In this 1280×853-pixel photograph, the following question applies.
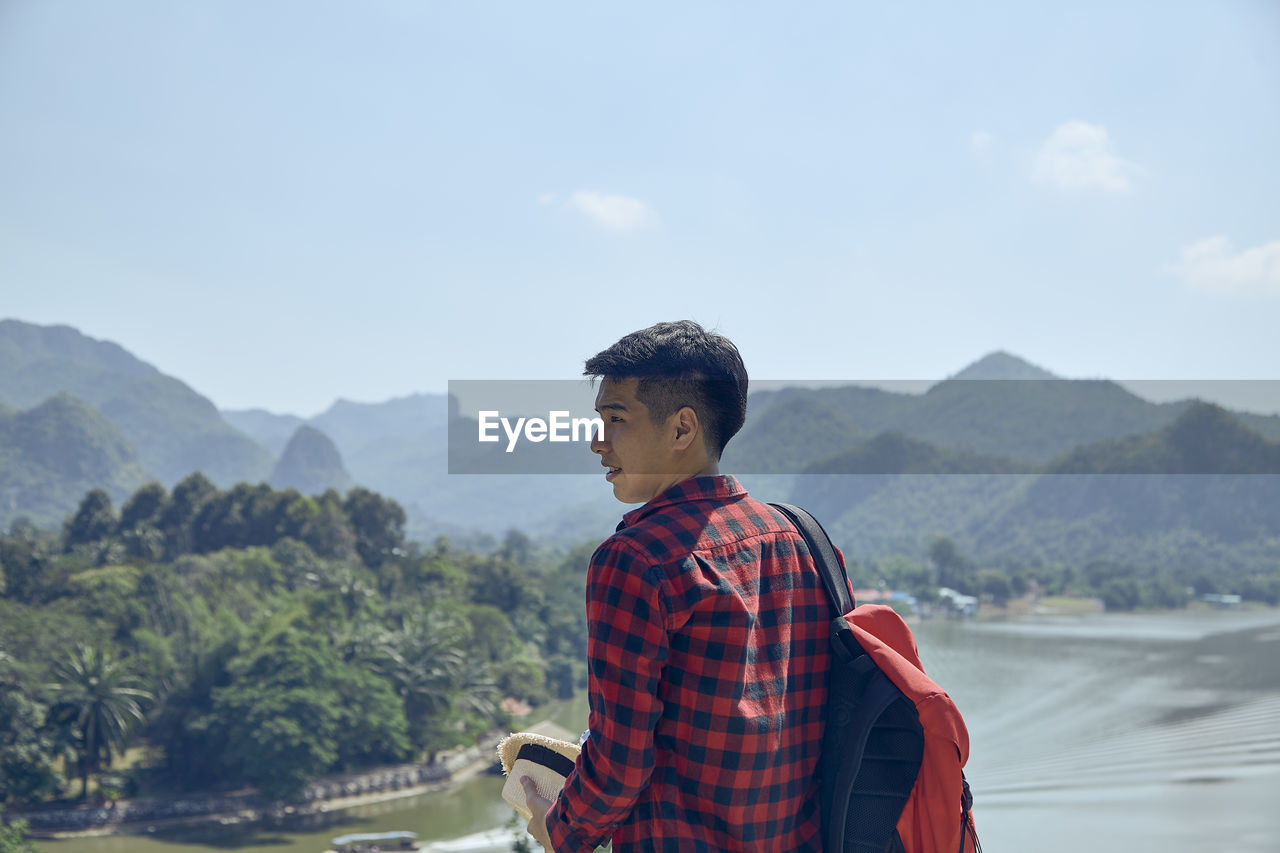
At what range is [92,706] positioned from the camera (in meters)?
16.2

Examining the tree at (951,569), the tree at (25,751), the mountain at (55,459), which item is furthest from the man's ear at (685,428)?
the mountain at (55,459)

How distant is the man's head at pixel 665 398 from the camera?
Answer: 0.94 meters

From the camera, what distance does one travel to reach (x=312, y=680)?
17.5m

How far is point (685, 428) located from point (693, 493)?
67mm

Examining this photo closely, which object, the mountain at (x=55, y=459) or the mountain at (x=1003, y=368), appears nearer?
the mountain at (x=1003, y=368)

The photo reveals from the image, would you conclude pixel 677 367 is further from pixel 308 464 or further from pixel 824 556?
pixel 308 464

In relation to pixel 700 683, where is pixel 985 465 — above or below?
above

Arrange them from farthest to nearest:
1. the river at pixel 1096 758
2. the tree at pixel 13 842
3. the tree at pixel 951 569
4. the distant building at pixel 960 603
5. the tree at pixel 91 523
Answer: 1. the tree at pixel 951 569
2. the distant building at pixel 960 603
3. the tree at pixel 91 523
4. the river at pixel 1096 758
5. the tree at pixel 13 842

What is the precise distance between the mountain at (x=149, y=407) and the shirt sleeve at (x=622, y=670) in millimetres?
144588

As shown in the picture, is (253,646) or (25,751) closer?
(25,751)

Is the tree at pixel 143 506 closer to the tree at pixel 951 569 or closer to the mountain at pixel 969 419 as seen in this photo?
the tree at pixel 951 569

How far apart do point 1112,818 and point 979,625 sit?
21.7m

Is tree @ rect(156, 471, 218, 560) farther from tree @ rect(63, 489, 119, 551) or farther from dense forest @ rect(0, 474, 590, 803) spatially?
tree @ rect(63, 489, 119, 551)

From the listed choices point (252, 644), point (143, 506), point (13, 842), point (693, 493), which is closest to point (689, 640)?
point (693, 493)
